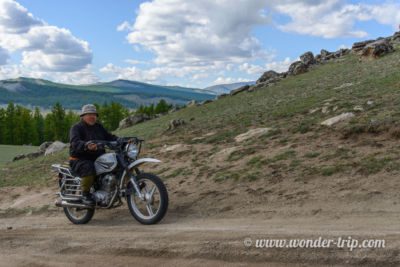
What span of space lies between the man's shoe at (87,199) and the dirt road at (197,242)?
18.3 inches

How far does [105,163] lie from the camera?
934cm

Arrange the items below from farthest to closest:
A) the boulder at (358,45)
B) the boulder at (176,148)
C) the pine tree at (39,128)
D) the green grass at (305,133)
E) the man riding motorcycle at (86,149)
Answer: the pine tree at (39,128) < the boulder at (358,45) < the boulder at (176,148) < the green grass at (305,133) < the man riding motorcycle at (86,149)

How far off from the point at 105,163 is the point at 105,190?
576 millimetres

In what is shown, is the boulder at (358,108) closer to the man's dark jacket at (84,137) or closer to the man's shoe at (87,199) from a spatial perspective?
the man's dark jacket at (84,137)

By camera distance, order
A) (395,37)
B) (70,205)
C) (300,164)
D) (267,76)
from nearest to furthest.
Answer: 1. (70,205)
2. (300,164)
3. (395,37)
4. (267,76)

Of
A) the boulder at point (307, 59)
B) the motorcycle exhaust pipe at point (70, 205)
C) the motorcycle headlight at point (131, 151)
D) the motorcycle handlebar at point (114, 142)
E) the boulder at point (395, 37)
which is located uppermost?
the boulder at point (395, 37)

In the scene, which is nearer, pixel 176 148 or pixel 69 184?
pixel 69 184

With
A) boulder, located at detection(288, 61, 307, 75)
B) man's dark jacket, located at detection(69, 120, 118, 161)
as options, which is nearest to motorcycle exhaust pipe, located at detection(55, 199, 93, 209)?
man's dark jacket, located at detection(69, 120, 118, 161)

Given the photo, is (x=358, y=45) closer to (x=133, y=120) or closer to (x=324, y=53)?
(x=324, y=53)

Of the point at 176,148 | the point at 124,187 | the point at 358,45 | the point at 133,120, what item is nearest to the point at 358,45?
the point at 358,45

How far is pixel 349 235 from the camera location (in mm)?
5910

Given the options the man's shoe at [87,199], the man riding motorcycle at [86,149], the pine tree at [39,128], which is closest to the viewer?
the man riding motorcycle at [86,149]

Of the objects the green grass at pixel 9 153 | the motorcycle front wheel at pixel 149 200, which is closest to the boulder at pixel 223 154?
the motorcycle front wheel at pixel 149 200

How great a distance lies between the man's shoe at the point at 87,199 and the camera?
958 cm
